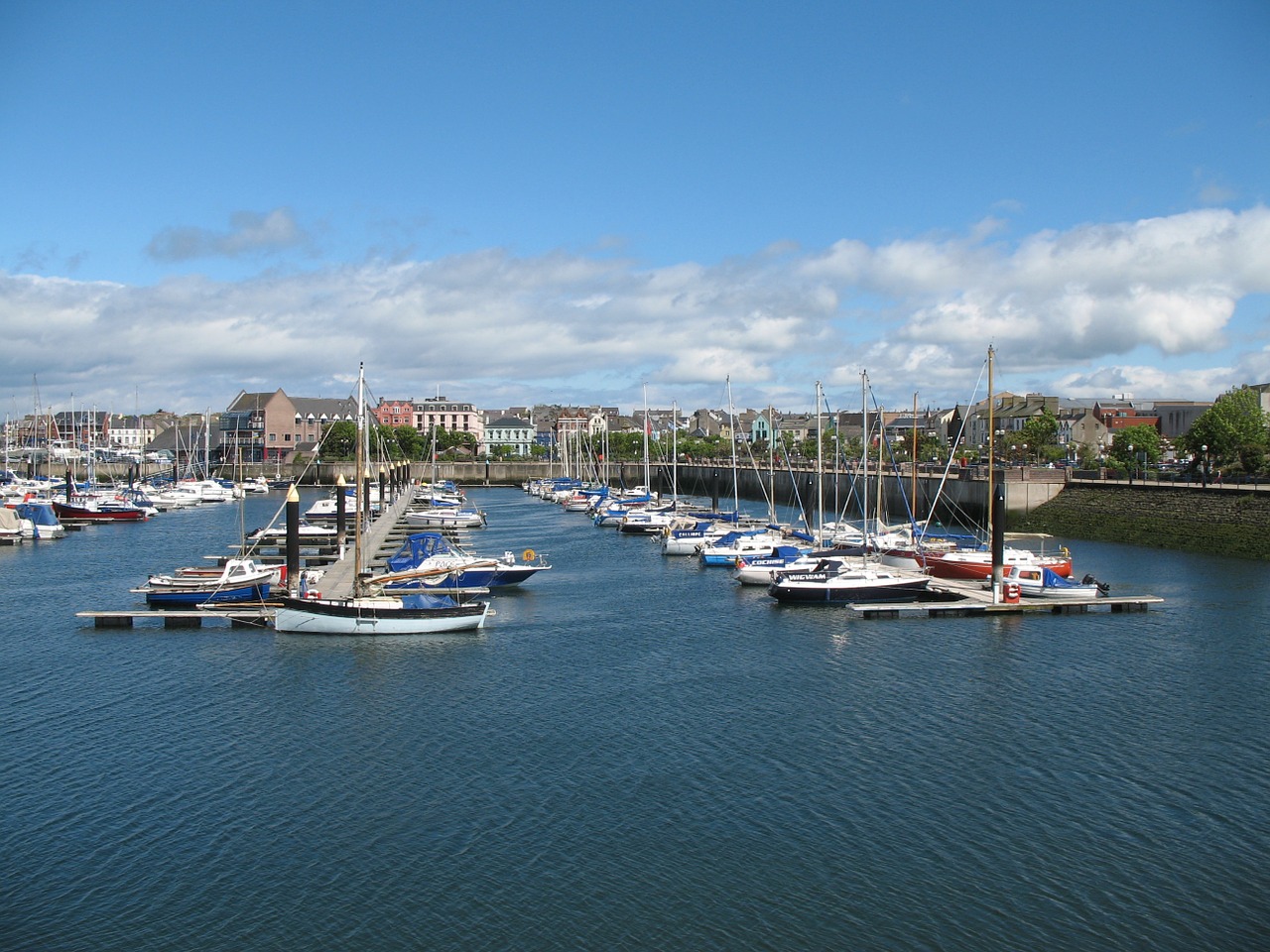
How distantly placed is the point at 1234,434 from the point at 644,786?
8699 cm

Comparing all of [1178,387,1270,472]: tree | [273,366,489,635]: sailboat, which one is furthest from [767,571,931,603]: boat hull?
[1178,387,1270,472]: tree

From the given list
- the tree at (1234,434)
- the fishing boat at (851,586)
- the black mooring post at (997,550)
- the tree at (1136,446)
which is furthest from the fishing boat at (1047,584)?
the tree at (1136,446)

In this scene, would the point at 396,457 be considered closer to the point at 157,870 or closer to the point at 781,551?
the point at 781,551

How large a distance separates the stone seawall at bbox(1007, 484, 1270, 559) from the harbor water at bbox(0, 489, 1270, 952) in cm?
2433

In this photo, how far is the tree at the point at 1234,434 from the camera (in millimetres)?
96562

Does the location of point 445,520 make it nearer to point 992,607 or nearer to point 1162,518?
point 992,607

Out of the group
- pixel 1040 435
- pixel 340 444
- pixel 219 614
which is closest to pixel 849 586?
pixel 219 614

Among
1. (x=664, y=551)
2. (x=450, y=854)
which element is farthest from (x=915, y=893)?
(x=664, y=551)

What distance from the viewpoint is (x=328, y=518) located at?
94188mm

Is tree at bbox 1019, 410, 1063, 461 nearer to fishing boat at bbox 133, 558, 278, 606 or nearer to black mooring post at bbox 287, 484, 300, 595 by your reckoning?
black mooring post at bbox 287, 484, 300, 595

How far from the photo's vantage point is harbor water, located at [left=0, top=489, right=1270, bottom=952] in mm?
20594

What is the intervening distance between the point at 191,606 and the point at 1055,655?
35.7m

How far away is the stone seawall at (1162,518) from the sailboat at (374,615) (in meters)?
48.0

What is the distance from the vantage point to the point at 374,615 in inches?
1702
